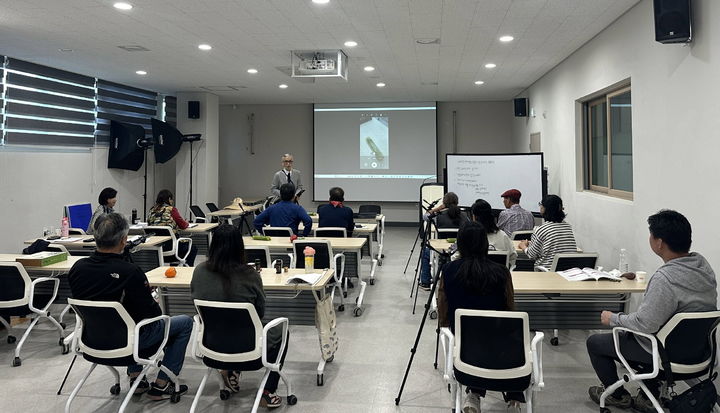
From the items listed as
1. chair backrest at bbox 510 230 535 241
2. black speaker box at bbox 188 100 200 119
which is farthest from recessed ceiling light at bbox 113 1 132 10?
black speaker box at bbox 188 100 200 119

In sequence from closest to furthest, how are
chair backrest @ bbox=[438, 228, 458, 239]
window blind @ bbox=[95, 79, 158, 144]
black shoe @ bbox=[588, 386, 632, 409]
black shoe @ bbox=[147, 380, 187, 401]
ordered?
black shoe @ bbox=[588, 386, 632, 409] → black shoe @ bbox=[147, 380, 187, 401] → chair backrest @ bbox=[438, 228, 458, 239] → window blind @ bbox=[95, 79, 158, 144]

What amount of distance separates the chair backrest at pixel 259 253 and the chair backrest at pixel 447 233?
2.03 m

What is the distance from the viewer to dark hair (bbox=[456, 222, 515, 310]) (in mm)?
2598

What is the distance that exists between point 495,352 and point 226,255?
1.54 m

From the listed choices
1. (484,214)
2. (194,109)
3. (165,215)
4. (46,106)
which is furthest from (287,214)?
(194,109)

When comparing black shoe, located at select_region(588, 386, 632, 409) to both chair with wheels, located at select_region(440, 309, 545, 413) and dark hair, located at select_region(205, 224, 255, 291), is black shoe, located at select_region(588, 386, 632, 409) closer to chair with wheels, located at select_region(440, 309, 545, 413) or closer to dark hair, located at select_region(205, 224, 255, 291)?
chair with wheels, located at select_region(440, 309, 545, 413)

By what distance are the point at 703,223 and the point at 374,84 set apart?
6.86 meters

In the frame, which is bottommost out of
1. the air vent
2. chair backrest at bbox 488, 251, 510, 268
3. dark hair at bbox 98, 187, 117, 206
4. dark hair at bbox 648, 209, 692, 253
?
chair backrest at bbox 488, 251, 510, 268

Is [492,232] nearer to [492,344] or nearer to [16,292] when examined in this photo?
[492,344]

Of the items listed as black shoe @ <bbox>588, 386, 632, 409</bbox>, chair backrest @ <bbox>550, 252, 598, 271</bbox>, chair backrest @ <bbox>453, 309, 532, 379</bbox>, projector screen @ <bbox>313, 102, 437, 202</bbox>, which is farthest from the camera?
projector screen @ <bbox>313, 102, 437, 202</bbox>

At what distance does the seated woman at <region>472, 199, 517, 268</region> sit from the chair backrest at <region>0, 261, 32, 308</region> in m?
3.56

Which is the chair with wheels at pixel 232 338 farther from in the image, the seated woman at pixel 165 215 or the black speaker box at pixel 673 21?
the seated woman at pixel 165 215

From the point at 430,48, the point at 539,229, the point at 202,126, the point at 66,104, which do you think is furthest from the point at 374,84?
the point at 539,229

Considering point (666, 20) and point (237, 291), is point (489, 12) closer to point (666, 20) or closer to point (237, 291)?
point (666, 20)
